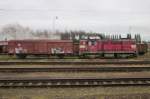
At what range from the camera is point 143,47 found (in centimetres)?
5078

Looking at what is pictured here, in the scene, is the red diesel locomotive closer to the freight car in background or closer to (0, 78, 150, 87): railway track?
the freight car in background

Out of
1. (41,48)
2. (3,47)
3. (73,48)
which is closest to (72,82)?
(73,48)

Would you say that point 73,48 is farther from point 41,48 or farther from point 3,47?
point 3,47

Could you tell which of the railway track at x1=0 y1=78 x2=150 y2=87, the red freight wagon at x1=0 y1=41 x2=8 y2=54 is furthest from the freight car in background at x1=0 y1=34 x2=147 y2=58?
the railway track at x1=0 y1=78 x2=150 y2=87

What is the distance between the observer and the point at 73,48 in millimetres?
43250

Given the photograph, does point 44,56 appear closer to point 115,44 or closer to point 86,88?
point 115,44

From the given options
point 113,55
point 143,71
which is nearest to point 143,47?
point 113,55

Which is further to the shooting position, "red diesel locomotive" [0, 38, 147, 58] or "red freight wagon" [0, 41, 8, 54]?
"red freight wagon" [0, 41, 8, 54]

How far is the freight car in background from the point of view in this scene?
141 ft

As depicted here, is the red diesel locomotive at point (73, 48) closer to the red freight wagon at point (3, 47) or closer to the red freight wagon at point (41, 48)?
the red freight wagon at point (41, 48)

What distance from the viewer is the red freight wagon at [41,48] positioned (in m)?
42.9

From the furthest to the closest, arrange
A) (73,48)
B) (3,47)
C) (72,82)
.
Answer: (3,47)
(73,48)
(72,82)

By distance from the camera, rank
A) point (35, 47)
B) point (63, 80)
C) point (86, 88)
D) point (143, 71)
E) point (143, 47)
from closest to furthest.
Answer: point (86, 88) < point (63, 80) < point (143, 71) < point (35, 47) < point (143, 47)

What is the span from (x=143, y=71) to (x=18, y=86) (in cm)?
1083
